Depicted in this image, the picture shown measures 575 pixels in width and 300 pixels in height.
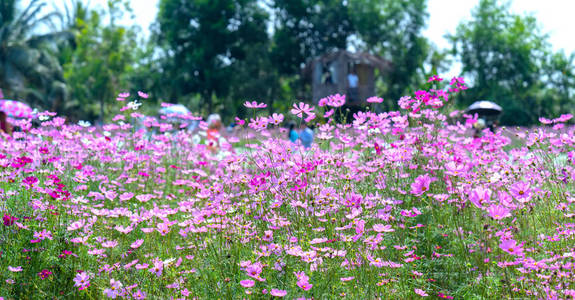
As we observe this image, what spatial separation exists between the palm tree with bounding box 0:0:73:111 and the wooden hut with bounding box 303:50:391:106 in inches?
725

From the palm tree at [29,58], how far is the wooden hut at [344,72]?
18421mm

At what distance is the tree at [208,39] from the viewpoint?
29.9 metres

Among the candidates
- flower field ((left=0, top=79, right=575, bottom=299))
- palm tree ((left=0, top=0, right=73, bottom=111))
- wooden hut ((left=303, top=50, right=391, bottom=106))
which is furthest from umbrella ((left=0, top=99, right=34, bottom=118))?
palm tree ((left=0, top=0, right=73, bottom=111))

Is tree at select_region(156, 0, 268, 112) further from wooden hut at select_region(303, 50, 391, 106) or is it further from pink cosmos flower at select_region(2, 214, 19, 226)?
pink cosmos flower at select_region(2, 214, 19, 226)

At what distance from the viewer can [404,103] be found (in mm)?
4375

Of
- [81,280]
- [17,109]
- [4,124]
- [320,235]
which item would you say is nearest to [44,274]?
[81,280]

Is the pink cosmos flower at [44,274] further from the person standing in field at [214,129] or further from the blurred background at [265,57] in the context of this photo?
the blurred background at [265,57]

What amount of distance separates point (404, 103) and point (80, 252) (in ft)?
9.45

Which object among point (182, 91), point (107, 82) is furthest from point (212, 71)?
point (107, 82)

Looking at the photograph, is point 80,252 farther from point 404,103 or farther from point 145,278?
point 404,103

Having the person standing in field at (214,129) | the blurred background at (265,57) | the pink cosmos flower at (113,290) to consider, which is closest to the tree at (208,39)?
the blurred background at (265,57)

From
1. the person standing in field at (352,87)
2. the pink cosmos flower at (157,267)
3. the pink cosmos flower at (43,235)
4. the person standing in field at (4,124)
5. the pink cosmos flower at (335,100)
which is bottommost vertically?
the pink cosmos flower at (157,267)

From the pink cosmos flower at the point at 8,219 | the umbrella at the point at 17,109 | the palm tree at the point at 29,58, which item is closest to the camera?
the pink cosmos flower at the point at 8,219

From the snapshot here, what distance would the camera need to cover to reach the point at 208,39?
30.1 metres
